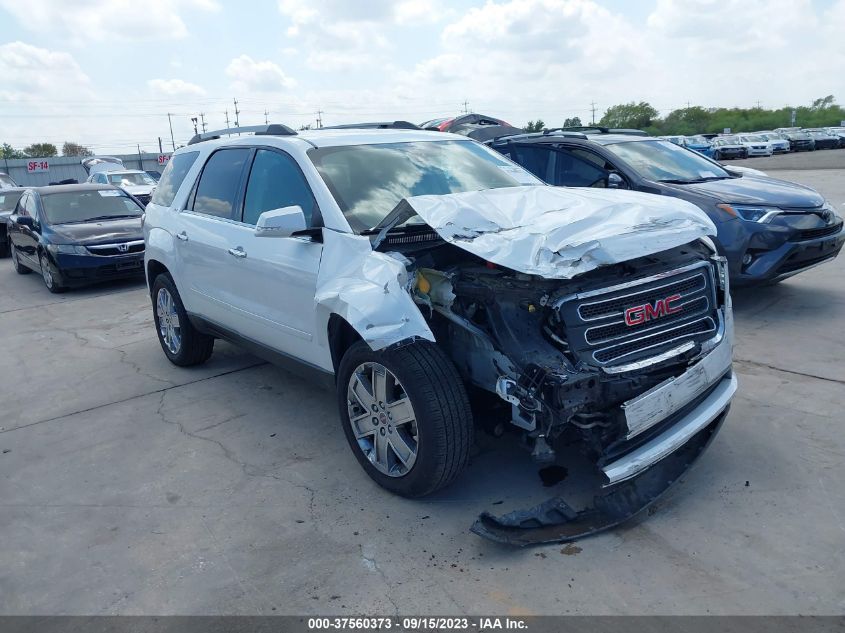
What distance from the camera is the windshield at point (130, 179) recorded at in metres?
Result: 21.4

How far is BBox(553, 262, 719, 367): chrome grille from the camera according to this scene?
3.15 meters

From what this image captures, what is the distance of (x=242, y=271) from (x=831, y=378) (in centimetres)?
416

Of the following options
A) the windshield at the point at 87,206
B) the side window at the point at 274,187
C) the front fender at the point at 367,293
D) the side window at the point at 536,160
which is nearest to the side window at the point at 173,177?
the side window at the point at 274,187

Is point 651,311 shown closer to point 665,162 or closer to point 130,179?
point 665,162

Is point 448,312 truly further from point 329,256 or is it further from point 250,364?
point 250,364

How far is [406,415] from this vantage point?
349 centimetres

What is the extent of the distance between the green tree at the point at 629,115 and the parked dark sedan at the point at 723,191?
3369 inches

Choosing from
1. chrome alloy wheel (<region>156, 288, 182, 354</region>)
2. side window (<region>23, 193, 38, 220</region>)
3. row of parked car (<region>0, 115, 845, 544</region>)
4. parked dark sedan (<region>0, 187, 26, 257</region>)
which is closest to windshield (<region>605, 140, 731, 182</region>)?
row of parked car (<region>0, 115, 845, 544</region>)

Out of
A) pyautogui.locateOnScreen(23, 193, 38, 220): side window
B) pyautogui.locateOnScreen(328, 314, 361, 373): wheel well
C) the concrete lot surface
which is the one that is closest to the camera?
the concrete lot surface

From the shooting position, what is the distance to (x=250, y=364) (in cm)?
628

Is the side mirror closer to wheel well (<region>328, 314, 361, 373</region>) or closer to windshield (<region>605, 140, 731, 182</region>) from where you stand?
wheel well (<region>328, 314, 361, 373</region>)

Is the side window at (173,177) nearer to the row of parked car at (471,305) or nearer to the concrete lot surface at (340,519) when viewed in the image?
the row of parked car at (471,305)

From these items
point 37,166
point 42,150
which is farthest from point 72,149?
point 37,166

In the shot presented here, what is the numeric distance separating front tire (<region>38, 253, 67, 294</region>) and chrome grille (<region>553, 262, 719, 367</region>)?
9.38 meters
